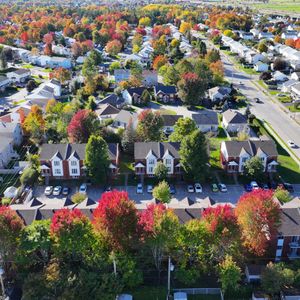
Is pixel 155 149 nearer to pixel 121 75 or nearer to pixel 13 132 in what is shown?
pixel 13 132

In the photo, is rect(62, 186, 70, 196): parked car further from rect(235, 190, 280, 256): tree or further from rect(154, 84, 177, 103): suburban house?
rect(154, 84, 177, 103): suburban house

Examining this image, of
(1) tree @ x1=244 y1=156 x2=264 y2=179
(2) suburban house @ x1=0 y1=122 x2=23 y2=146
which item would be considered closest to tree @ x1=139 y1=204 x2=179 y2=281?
(1) tree @ x1=244 y1=156 x2=264 y2=179

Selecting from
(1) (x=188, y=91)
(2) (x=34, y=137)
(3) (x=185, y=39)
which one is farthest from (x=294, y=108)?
(3) (x=185, y=39)

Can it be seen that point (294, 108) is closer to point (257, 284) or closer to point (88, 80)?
point (88, 80)

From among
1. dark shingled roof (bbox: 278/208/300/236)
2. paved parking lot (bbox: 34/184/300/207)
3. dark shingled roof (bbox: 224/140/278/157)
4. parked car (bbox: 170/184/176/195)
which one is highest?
dark shingled roof (bbox: 278/208/300/236)

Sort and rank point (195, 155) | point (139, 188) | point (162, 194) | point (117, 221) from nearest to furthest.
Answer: point (117, 221) < point (162, 194) < point (195, 155) < point (139, 188)

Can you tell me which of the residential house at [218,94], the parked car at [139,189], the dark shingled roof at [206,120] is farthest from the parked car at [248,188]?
the residential house at [218,94]

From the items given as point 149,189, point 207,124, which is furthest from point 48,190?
point 207,124
